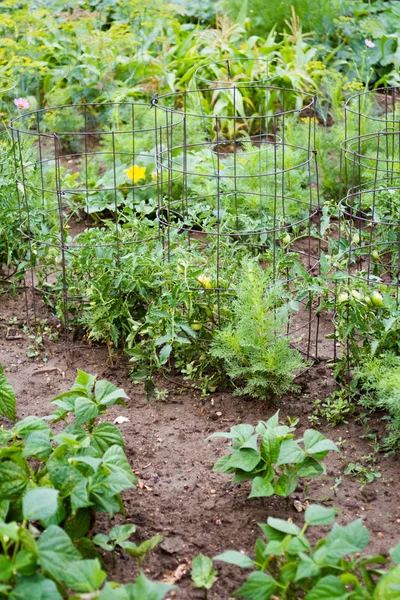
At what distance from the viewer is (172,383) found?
3738mm

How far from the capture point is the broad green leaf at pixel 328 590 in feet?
6.78

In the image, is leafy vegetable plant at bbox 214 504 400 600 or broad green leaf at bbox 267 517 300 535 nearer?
leafy vegetable plant at bbox 214 504 400 600

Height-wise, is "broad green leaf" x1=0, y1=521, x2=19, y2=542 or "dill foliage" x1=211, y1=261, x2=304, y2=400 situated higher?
"broad green leaf" x1=0, y1=521, x2=19, y2=542

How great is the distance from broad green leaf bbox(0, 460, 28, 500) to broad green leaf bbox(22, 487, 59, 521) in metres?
0.23

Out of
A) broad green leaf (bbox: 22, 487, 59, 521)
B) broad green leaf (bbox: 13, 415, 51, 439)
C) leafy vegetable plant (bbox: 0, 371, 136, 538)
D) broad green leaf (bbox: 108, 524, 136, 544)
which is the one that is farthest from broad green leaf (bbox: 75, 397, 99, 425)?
broad green leaf (bbox: 22, 487, 59, 521)

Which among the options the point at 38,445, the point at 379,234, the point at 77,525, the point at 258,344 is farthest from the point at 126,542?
the point at 379,234

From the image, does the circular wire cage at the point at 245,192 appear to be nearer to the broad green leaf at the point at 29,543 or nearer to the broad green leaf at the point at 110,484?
the broad green leaf at the point at 110,484

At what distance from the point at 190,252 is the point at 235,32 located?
412cm

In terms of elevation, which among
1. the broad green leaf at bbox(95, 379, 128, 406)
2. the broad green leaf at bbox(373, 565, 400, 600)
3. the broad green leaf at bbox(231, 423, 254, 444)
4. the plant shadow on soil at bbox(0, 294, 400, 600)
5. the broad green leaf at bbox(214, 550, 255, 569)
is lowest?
the plant shadow on soil at bbox(0, 294, 400, 600)

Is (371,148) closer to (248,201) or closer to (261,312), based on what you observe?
(248,201)

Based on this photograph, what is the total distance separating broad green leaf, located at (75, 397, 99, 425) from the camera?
8.59 feet

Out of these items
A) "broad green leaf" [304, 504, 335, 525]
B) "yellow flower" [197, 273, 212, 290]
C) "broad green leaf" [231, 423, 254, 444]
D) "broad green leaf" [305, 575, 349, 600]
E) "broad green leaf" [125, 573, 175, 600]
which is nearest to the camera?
"broad green leaf" [125, 573, 175, 600]

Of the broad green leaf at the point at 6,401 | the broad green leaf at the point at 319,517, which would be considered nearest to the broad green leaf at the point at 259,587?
the broad green leaf at the point at 319,517

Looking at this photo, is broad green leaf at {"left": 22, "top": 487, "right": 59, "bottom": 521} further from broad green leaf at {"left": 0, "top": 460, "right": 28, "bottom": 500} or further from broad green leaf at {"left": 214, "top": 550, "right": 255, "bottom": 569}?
broad green leaf at {"left": 214, "top": 550, "right": 255, "bottom": 569}
